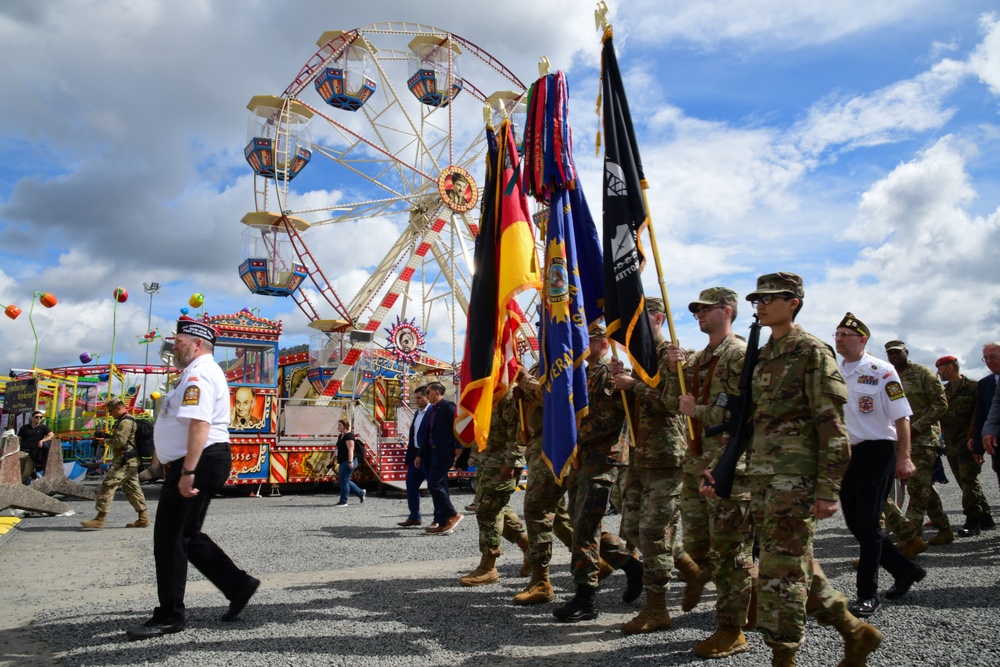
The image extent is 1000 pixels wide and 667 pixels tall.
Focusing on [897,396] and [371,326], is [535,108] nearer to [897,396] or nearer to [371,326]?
[897,396]

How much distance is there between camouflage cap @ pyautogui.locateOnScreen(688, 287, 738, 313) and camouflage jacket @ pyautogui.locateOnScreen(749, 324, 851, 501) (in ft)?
2.14

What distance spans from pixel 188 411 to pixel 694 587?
9.59 feet

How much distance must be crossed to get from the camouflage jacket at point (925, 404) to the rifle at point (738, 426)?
3.57m

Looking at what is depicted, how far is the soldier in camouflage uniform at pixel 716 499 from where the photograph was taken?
3223 millimetres

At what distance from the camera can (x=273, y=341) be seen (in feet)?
46.4

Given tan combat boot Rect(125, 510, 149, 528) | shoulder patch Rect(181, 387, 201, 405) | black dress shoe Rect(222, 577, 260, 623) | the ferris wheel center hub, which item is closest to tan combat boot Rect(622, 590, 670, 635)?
black dress shoe Rect(222, 577, 260, 623)

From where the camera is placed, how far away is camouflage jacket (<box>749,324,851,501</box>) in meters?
2.75

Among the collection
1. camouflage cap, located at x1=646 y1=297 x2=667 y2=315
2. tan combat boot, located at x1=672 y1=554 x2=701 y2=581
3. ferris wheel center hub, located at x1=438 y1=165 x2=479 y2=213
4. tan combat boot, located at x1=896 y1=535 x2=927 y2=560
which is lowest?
tan combat boot, located at x1=896 y1=535 x2=927 y2=560

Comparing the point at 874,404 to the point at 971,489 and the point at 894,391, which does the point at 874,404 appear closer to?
the point at 894,391

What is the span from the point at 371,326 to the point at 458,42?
9.52 m

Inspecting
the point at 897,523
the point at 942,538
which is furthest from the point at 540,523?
the point at 942,538

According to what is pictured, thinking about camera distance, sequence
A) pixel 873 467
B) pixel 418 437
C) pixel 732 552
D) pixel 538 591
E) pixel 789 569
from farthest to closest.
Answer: pixel 418 437
pixel 538 591
pixel 873 467
pixel 732 552
pixel 789 569

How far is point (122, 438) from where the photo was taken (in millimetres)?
8109

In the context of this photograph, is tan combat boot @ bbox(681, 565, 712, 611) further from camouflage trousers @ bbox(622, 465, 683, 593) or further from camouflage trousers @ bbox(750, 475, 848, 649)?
camouflage trousers @ bbox(750, 475, 848, 649)
